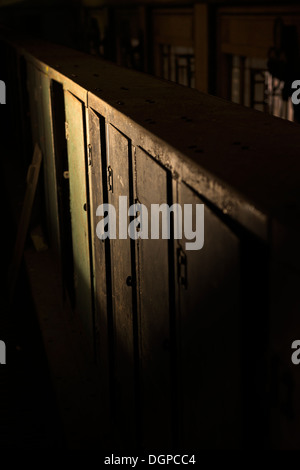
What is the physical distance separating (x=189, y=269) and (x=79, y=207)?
201cm

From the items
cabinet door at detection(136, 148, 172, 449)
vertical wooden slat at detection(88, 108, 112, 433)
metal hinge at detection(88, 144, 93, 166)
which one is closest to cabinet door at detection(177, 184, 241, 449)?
cabinet door at detection(136, 148, 172, 449)

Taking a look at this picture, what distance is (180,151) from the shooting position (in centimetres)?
153

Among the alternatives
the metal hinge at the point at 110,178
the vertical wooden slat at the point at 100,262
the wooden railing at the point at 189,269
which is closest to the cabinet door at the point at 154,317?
the wooden railing at the point at 189,269

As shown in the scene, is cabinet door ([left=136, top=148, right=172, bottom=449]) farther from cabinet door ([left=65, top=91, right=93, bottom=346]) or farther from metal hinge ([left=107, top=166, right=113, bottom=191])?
cabinet door ([left=65, top=91, right=93, bottom=346])

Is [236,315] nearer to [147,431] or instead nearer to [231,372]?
[231,372]

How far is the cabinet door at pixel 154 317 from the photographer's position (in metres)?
1.74

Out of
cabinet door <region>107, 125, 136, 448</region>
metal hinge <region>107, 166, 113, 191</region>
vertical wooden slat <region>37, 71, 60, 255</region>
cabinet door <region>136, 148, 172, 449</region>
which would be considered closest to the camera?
cabinet door <region>136, 148, 172, 449</region>

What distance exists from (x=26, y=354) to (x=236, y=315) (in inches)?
130

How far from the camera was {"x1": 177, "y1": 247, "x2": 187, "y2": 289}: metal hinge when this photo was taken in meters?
1.55

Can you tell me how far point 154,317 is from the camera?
75.7 inches

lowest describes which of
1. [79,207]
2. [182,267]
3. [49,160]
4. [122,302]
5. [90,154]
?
[122,302]

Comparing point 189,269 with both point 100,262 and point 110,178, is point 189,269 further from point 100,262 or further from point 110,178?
point 100,262

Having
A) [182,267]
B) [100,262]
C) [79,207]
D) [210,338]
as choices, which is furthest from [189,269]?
[79,207]

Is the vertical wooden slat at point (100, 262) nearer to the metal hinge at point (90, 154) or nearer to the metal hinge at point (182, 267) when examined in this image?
the metal hinge at point (90, 154)
